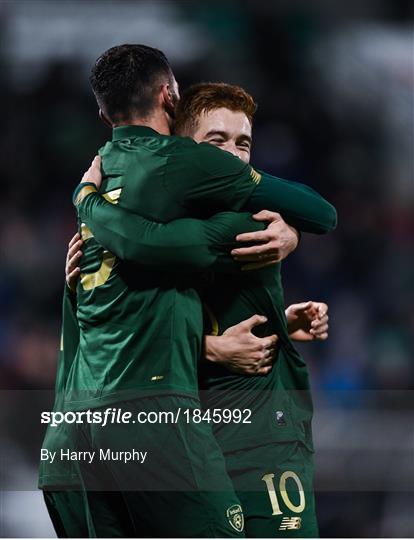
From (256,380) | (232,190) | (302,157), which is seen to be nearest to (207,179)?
(232,190)

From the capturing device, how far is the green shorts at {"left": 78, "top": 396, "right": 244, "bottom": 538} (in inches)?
105

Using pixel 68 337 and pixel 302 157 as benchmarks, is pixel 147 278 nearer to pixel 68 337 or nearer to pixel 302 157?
pixel 68 337

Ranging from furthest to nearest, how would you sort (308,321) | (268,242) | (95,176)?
(308,321) → (95,176) → (268,242)

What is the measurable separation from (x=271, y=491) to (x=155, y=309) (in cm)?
67

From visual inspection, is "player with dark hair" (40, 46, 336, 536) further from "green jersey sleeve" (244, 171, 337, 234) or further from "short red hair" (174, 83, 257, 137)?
"short red hair" (174, 83, 257, 137)

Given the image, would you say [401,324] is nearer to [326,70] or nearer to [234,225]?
[326,70]

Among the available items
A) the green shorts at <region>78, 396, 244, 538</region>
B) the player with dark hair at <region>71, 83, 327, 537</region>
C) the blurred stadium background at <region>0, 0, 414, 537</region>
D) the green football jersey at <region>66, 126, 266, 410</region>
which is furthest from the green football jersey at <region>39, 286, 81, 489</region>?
the blurred stadium background at <region>0, 0, 414, 537</region>

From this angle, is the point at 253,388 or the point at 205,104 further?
the point at 205,104

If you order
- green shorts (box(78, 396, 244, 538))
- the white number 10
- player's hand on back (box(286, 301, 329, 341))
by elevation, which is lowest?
the white number 10

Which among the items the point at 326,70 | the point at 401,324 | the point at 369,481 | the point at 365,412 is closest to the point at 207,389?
the point at 369,481

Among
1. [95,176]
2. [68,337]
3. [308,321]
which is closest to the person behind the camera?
[95,176]

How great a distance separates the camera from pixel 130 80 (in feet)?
9.93

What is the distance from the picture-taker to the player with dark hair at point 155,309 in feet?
8.87

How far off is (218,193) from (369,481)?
3.38 m
